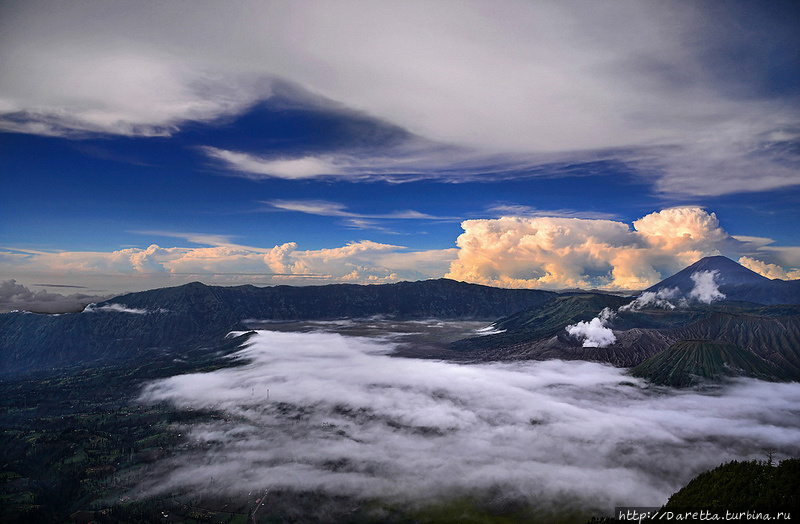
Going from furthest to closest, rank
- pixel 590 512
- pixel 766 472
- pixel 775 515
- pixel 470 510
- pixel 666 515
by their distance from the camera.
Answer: pixel 470 510 < pixel 590 512 < pixel 766 472 < pixel 666 515 < pixel 775 515

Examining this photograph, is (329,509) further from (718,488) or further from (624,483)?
(718,488)

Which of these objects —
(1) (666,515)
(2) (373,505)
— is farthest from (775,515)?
(2) (373,505)

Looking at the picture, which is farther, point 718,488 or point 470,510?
point 470,510

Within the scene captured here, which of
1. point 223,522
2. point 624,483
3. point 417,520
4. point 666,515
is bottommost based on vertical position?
point 223,522

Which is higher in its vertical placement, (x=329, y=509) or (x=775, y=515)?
(x=775, y=515)

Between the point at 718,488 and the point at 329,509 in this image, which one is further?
the point at 329,509

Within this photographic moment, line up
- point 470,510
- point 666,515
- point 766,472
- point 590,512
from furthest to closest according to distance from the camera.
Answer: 1. point 470,510
2. point 590,512
3. point 766,472
4. point 666,515

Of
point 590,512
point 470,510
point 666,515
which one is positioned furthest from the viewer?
point 470,510

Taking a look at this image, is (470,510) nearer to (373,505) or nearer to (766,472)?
(373,505)

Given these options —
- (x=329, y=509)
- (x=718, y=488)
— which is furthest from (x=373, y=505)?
(x=718, y=488)
